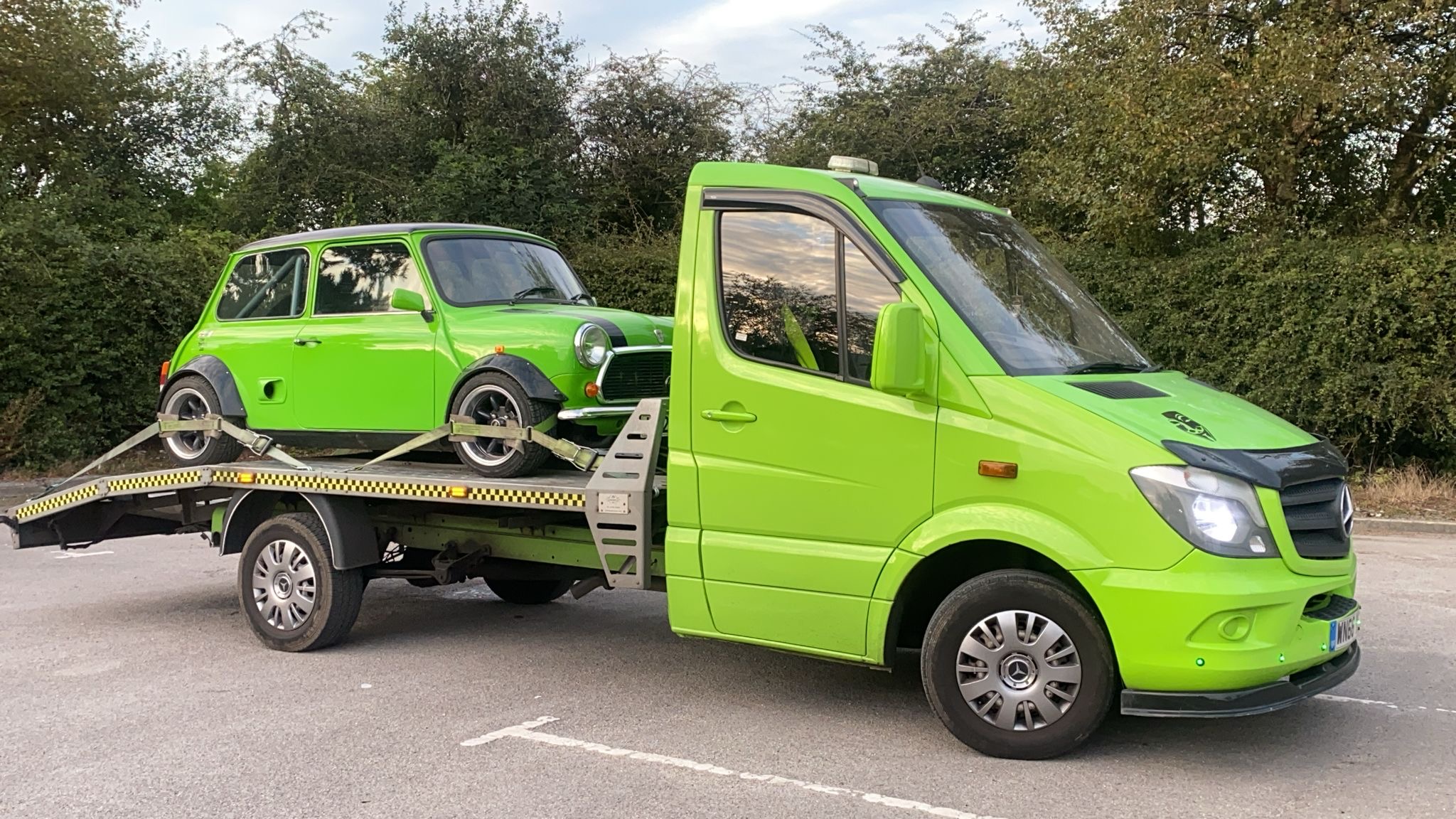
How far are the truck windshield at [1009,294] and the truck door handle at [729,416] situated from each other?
3.15 ft

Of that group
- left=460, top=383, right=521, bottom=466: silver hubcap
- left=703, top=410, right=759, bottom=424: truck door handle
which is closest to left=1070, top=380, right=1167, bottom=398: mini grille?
left=703, top=410, right=759, bottom=424: truck door handle

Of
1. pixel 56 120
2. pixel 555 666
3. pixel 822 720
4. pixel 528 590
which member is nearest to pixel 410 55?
pixel 56 120

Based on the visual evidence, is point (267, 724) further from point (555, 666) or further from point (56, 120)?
point (56, 120)

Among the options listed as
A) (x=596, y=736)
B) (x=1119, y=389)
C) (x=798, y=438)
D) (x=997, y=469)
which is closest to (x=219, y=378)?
(x=596, y=736)

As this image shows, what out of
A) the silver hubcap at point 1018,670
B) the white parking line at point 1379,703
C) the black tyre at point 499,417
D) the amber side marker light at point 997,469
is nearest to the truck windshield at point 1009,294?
the amber side marker light at point 997,469

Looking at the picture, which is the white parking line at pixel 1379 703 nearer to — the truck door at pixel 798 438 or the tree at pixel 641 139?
the truck door at pixel 798 438

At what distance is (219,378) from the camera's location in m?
7.54

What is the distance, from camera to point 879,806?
435cm

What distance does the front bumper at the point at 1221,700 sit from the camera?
174 inches

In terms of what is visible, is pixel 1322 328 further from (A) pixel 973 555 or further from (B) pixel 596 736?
(B) pixel 596 736

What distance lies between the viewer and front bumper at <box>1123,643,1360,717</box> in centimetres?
441

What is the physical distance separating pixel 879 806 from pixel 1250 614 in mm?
1501

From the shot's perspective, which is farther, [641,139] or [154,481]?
[641,139]

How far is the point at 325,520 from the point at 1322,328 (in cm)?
1040
